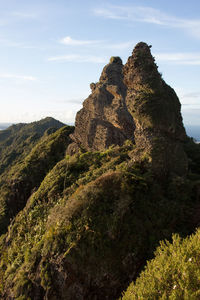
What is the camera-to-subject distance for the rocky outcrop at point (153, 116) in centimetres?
1627

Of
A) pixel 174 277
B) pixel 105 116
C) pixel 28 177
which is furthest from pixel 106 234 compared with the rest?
pixel 105 116

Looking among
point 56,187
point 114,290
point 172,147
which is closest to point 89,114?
point 56,187

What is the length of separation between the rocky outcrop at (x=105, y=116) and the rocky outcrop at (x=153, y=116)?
6.73 meters

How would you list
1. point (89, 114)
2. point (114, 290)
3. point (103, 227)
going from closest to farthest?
point (114, 290) → point (103, 227) → point (89, 114)

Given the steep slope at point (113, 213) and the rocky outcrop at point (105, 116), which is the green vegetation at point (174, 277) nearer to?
the steep slope at point (113, 213)

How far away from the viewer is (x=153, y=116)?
678 inches

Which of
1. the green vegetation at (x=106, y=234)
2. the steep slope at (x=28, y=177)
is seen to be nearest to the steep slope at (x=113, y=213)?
the green vegetation at (x=106, y=234)

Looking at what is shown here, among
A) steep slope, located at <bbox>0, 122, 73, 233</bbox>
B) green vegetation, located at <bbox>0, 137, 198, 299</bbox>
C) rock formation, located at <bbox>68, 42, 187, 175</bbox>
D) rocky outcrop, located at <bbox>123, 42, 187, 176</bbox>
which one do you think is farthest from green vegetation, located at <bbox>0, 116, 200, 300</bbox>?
steep slope, located at <bbox>0, 122, 73, 233</bbox>

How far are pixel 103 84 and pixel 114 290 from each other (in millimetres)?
24727

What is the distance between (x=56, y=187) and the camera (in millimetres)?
20141

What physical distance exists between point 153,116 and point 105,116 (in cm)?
1154

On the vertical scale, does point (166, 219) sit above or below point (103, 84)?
below

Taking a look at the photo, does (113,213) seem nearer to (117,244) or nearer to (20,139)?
(117,244)

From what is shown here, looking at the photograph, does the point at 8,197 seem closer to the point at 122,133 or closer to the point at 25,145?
the point at 122,133
